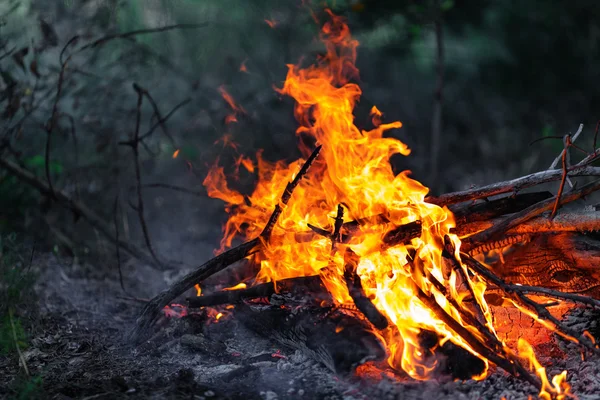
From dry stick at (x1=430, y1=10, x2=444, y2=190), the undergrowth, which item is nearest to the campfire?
the undergrowth

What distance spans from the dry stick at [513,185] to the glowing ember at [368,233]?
0.39ft

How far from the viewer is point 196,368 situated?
312 centimetres

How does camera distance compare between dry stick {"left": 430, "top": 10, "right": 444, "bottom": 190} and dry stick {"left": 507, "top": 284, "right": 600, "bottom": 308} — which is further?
dry stick {"left": 430, "top": 10, "right": 444, "bottom": 190}

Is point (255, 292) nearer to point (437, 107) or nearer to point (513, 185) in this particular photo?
point (513, 185)

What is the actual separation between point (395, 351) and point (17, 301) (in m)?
2.62

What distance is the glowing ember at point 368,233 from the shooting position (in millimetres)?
2924

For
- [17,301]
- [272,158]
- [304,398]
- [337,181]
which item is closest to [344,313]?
[304,398]

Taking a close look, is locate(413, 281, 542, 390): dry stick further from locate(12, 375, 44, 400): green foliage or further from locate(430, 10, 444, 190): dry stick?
locate(430, 10, 444, 190): dry stick

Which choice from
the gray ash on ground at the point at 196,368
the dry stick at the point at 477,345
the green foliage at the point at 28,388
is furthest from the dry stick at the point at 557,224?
the green foliage at the point at 28,388

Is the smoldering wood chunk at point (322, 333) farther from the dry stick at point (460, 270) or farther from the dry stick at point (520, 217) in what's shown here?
the dry stick at point (520, 217)

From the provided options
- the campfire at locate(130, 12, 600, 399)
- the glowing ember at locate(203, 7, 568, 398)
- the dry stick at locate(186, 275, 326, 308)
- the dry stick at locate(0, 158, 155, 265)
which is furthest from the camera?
the dry stick at locate(0, 158, 155, 265)

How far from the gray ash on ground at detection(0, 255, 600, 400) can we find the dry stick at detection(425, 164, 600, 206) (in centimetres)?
86

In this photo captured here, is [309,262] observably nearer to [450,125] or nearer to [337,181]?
[337,181]

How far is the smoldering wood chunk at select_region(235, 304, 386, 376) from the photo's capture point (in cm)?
276
